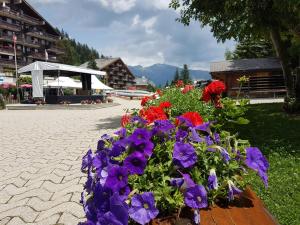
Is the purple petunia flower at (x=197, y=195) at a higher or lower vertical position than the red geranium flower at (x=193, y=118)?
lower

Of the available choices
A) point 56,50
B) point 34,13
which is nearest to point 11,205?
point 34,13

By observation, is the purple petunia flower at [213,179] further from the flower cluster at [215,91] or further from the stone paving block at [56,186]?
the stone paving block at [56,186]

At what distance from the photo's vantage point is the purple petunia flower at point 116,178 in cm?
163

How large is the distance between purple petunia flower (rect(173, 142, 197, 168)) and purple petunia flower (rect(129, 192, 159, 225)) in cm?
31

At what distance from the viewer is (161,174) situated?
72.7 inches

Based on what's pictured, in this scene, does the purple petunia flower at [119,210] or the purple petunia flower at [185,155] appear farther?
the purple petunia flower at [185,155]

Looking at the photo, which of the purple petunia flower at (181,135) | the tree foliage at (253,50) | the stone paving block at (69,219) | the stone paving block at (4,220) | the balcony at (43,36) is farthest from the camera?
the balcony at (43,36)

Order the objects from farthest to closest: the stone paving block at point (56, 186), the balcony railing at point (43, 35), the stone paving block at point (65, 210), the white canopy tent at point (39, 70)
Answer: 1. the balcony railing at point (43, 35)
2. the white canopy tent at point (39, 70)
3. the stone paving block at point (56, 186)
4. the stone paving block at point (65, 210)

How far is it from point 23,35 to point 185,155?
79487 mm

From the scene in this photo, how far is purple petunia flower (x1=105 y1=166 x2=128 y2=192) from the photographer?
163 centimetres

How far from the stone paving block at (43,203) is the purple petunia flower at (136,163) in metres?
3.38

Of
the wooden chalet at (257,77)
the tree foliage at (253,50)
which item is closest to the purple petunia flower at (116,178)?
the wooden chalet at (257,77)

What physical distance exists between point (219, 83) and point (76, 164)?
3.99 meters

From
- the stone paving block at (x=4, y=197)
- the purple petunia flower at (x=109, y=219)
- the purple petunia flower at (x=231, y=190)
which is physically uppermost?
the purple petunia flower at (x=109, y=219)
